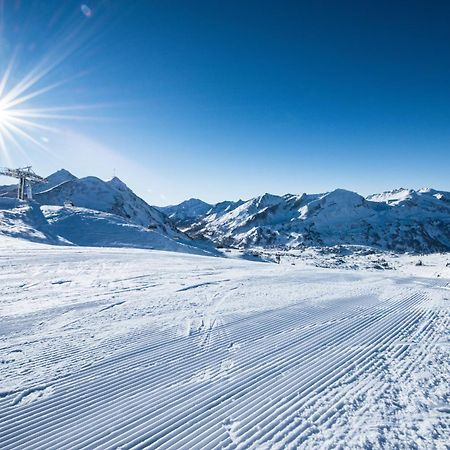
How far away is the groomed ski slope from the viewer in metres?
3.72

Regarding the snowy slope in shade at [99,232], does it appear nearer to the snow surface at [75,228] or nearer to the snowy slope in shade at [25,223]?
the snow surface at [75,228]

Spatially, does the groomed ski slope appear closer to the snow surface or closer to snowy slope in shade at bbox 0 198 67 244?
snowy slope in shade at bbox 0 198 67 244

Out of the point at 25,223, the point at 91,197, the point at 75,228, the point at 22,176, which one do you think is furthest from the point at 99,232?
the point at 91,197

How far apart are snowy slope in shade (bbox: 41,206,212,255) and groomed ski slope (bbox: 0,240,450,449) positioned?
2434cm

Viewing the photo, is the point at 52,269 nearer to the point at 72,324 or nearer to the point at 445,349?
the point at 72,324

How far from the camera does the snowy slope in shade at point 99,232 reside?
3394 centimetres

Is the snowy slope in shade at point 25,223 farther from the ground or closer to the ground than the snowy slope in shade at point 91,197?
closer to the ground

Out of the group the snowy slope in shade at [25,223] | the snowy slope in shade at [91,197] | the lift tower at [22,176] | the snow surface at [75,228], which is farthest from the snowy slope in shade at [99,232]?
the snowy slope in shade at [91,197]

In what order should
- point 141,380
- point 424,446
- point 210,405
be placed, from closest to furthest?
point 424,446 → point 210,405 → point 141,380

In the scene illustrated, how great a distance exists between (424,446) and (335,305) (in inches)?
283

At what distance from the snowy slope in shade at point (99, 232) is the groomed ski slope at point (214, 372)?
24.3 metres

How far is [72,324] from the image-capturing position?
23.4ft

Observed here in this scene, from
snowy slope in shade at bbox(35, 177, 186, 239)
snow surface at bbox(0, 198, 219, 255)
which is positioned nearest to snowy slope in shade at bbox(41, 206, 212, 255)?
snow surface at bbox(0, 198, 219, 255)

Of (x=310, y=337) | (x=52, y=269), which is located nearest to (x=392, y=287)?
(x=310, y=337)
